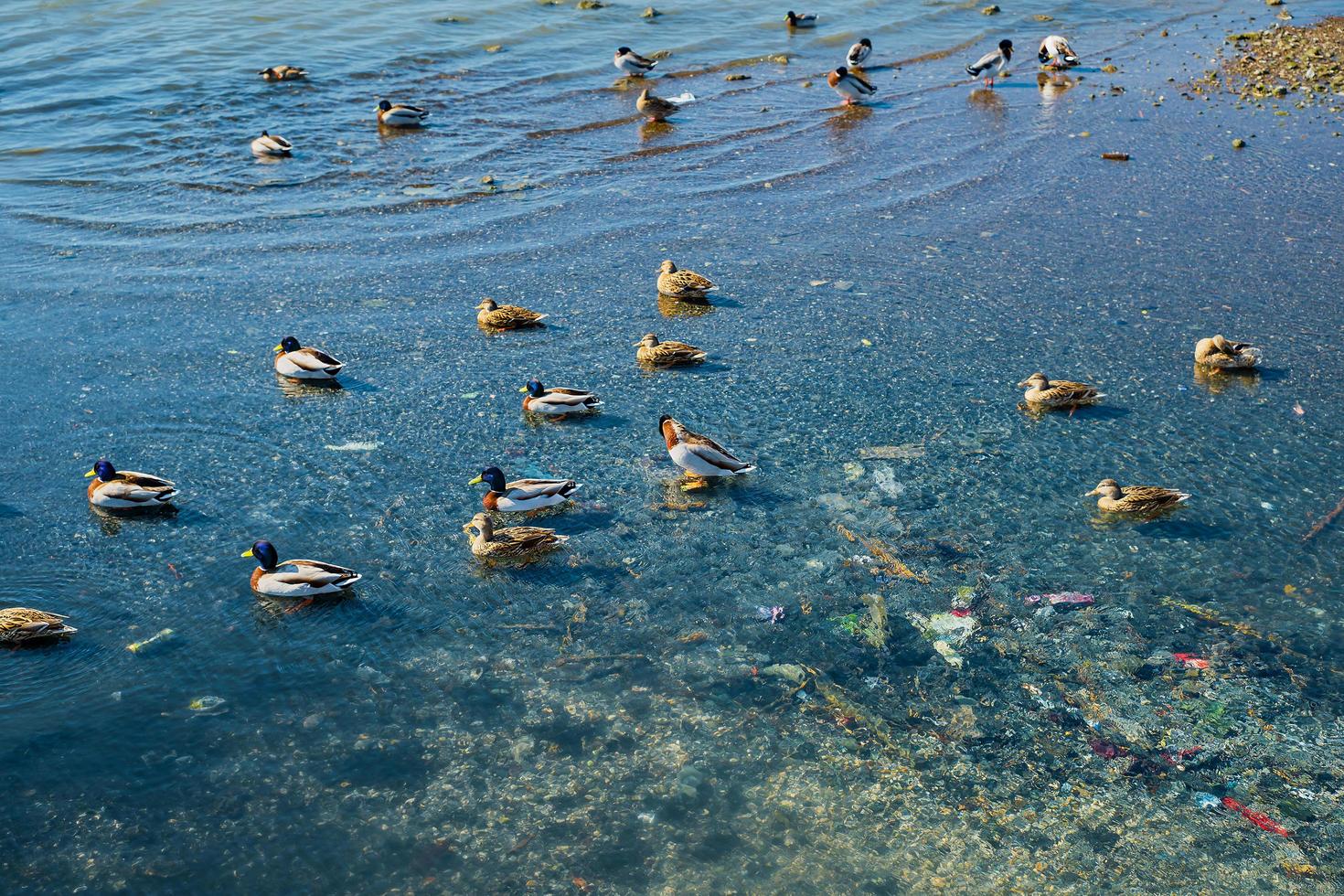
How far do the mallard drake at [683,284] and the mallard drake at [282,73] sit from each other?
13.9 meters

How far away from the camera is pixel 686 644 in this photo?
7945mm

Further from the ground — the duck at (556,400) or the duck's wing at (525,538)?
the duck at (556,400)

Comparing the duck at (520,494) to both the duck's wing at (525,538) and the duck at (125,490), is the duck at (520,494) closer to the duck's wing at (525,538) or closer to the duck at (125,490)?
the duck's wing at (525,538)

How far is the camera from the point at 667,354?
37.8 ft

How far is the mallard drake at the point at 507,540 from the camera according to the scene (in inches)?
344

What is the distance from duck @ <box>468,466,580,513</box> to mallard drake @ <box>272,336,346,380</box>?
2865 mm

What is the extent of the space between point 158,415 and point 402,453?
260cm

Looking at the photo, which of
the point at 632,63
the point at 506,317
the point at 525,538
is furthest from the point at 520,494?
the point at 632,63

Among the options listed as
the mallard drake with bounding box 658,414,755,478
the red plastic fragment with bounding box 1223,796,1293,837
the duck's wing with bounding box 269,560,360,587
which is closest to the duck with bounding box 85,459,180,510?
the duck's wing with bounding box 269,560,360,587

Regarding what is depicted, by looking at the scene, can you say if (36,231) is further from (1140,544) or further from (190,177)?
(1140,544)

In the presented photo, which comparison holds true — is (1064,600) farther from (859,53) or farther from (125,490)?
(859,53)

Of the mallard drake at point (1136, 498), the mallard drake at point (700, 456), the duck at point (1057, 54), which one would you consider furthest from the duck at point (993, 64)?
the mallard drake at point (700, 456)

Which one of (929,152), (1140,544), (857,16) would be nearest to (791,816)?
(1140,544)

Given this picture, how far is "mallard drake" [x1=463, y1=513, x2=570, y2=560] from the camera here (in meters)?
8.74
